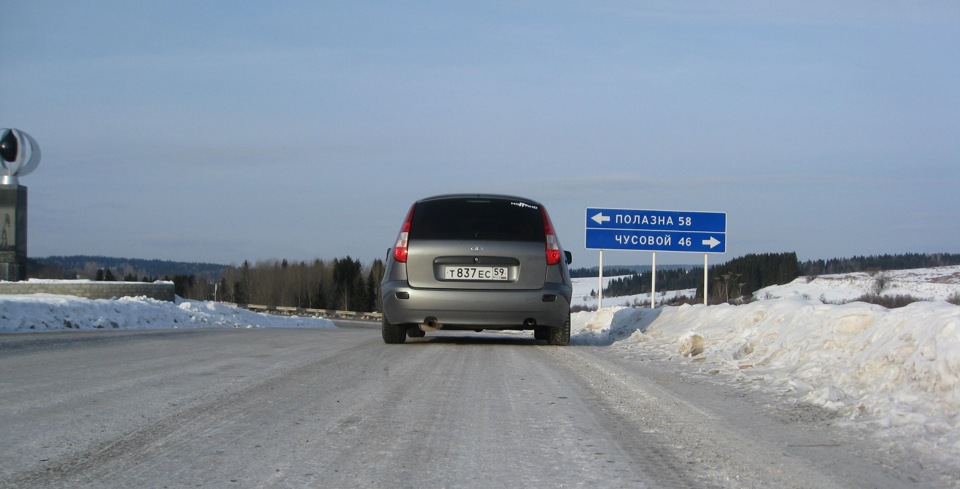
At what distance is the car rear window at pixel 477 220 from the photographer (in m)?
10.2

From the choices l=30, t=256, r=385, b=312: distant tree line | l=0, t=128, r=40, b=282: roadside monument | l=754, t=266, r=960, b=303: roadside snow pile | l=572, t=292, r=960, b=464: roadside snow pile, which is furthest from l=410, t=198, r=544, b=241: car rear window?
l=30, t=256, r=385, b=312: distant tree line

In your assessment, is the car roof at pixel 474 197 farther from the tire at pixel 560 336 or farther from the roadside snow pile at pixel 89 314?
the roadside snow pile at pixel 89 314

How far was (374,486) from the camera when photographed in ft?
11.1

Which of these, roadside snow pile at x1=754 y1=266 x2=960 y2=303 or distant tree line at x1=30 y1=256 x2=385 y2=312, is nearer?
roadside snow pile at x1=754 y1=266 x2=960 y2=303

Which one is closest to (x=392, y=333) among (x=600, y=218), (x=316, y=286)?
(x=600, y=218)

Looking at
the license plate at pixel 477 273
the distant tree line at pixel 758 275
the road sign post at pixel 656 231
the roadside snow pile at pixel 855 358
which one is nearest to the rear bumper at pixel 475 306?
the license plate at pixel 477 273

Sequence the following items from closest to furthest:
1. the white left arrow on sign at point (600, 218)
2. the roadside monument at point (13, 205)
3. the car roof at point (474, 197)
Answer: the car roof at point (474, 197), the white left arrow on sign at point (600, 218), the roadside monument at point (13, 205)

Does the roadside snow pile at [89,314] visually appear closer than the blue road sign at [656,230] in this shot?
Yes

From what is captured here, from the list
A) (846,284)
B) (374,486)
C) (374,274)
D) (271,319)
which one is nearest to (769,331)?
(374,486)

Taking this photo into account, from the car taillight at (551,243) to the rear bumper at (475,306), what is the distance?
1.05 feet

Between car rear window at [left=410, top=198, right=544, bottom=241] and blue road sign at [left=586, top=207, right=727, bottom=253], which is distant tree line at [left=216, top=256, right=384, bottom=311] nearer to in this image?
blue road sign at [left=586, top=207, right=727, bottom=253]

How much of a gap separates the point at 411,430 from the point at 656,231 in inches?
740

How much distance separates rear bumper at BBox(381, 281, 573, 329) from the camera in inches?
386

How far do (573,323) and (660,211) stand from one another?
13.3 ft
